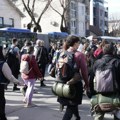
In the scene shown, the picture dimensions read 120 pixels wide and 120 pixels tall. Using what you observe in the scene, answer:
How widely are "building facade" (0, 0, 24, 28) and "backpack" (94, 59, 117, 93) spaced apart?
38.4 m

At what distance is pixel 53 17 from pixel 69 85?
60.0 m

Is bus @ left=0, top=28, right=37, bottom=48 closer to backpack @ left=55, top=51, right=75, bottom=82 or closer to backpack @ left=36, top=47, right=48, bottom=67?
backpack @ left=36, top=47, right=48, bottom=67

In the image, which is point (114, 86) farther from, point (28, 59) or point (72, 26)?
point (72, 26)

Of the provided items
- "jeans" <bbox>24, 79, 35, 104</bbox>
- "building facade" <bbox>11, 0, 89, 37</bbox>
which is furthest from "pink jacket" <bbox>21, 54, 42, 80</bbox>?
"building facade" <bbox>11, 0, 89, 37</bbox>

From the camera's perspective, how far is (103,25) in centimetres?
10256

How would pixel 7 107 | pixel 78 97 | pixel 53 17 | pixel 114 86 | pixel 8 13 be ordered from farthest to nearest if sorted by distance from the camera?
1. pixel 53 17
2. pixel 8 13
3. pixel 7 107
4. pixel 78 97
5. pixel 114 86

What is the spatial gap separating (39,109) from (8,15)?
1453 inches

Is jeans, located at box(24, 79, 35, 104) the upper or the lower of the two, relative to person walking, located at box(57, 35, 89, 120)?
lower

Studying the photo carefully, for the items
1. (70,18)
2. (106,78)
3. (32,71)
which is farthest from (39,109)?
(70,18)

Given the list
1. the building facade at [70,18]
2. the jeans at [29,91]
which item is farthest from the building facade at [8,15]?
the jeans at [29,91]

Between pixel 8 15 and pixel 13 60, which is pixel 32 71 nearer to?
pixel 13 60

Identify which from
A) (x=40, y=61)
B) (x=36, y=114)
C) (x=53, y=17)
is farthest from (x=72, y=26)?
(x=36, y=114)

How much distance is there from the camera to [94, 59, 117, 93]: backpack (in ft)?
19.9

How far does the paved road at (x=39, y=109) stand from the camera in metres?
8.77
